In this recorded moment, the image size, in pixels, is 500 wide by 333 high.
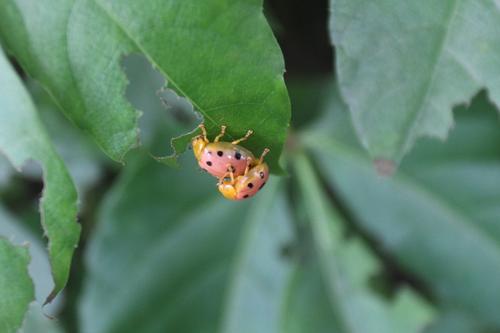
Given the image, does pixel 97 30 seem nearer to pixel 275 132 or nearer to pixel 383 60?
pixel 275 132

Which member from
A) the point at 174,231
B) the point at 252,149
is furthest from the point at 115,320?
the point at 252,149

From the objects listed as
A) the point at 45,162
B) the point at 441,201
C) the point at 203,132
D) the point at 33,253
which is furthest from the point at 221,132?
the point at 441,201

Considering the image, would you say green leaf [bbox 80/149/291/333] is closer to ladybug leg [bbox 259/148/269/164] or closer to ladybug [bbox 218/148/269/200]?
ladybug [bbox 218/148/269/200]

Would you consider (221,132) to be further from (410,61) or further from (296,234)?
(296,234)

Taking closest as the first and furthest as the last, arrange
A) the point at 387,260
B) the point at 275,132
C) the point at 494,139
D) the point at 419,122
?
the point at 275,132, the point at 419,122, the point at 494,139, the point at 387,260

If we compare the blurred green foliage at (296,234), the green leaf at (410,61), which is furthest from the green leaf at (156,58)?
the blurred green foliage at (296,234)

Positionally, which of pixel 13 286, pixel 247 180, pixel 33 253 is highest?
pixel 13 286
